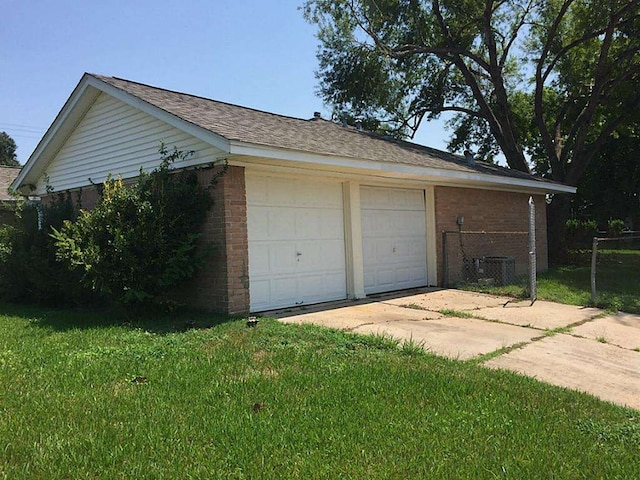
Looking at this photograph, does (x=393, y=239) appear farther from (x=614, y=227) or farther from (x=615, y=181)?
(x=614, y=227)

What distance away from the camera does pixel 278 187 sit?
8.38 metres

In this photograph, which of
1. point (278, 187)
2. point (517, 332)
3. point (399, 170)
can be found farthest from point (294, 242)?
point (517, 332)

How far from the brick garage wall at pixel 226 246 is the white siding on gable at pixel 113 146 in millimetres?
502

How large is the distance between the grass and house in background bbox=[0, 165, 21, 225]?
11.0 meters

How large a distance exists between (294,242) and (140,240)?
2669mm

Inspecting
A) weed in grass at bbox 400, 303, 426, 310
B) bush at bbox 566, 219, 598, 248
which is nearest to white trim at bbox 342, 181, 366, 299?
weed in grass at bbox 400, 303, 426, 310

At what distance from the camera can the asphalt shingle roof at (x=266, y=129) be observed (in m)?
7.79

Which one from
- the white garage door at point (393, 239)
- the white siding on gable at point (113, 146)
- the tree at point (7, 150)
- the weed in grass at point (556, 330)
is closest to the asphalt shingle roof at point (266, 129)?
the white siding on gable at point (113, 146)

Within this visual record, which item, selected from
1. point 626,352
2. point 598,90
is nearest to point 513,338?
point 626,352

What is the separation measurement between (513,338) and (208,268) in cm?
462

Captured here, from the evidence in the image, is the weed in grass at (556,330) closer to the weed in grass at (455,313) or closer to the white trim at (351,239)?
the weed in grass at (455,313)

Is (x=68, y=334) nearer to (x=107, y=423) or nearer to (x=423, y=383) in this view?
(x=107, y=423)

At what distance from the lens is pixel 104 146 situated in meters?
10.0

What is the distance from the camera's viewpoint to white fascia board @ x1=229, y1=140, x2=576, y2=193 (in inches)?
284
